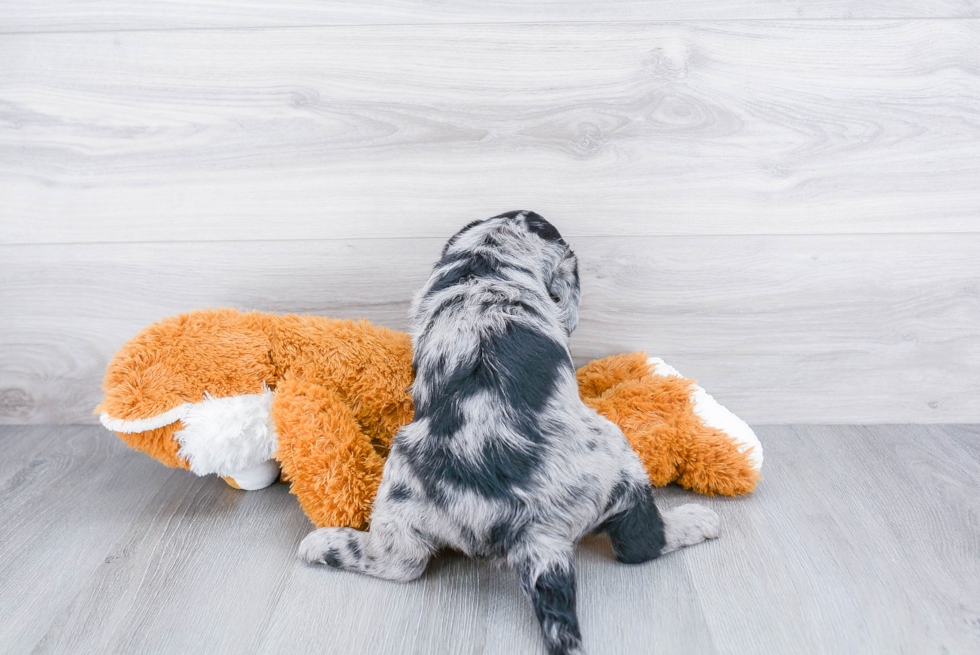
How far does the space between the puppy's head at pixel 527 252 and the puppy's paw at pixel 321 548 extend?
0.66 metres

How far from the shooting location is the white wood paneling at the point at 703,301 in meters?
1.91

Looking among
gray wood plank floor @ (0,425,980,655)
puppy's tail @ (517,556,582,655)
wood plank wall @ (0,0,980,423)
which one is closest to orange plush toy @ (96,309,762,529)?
gray wood plank floor @ (0,425,980,655)

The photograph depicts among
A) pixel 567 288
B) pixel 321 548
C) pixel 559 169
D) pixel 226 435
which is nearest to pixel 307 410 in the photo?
pixel 226 435

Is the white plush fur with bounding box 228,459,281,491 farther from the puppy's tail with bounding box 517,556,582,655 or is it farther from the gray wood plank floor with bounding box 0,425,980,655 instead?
the puppy's tail with bounding box 517,556,582,655

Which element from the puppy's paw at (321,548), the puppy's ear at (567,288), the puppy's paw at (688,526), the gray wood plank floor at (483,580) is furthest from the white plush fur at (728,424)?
the puppy's paw at (321,548)

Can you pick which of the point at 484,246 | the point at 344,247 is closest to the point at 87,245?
the point at 344,247

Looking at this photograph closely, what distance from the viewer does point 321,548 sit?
1.44 m

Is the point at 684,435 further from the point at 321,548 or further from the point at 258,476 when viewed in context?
the point at 258,476

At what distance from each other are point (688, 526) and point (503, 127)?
1123mm

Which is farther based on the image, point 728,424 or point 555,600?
point 728,424

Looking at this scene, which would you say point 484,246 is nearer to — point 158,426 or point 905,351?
point 158,426

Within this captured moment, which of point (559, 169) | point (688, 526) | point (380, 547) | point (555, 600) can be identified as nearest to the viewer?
point (555, 600)

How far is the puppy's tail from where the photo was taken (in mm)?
1138

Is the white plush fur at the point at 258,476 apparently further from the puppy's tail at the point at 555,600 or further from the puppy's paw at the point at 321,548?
the puppy's tail at the point at 555,600
